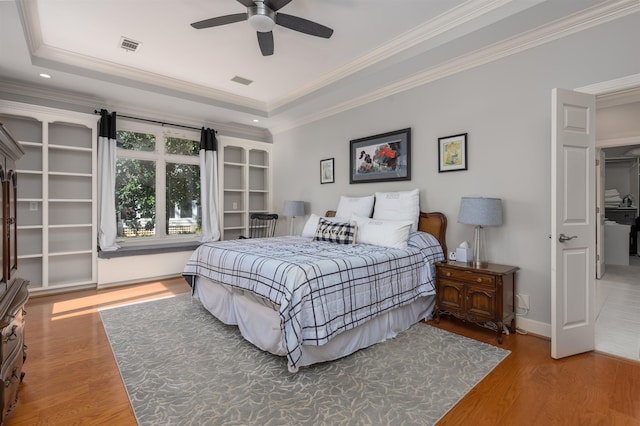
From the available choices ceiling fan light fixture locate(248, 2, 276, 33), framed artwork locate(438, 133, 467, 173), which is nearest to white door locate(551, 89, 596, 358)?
framed artwork locate(438, 133, 467, 173)

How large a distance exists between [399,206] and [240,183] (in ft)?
11.3

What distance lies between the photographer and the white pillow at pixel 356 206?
13.0 ft

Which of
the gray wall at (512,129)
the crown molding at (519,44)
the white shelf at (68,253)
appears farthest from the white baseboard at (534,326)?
the white shelf at (68,253)

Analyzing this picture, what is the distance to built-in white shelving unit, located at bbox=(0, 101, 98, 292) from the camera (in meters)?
3.88

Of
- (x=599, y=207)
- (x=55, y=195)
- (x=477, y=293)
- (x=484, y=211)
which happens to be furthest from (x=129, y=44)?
(x=599, y=207)

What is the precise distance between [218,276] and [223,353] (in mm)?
758

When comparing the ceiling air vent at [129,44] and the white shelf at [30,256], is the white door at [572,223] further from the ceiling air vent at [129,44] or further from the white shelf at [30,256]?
the white shelf at [30,256]

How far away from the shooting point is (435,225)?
3451mm

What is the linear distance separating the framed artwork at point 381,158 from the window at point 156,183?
286cm

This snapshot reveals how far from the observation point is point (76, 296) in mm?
3959

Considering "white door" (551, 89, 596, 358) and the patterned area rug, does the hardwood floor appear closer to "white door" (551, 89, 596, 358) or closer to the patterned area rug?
the patterned area rug

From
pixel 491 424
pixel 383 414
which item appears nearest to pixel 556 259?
pixel 491 424

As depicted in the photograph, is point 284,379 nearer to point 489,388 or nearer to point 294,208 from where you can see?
point 489,388

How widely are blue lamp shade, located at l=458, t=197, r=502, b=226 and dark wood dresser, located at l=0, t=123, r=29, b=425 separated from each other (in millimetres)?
3195
